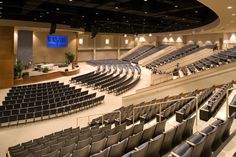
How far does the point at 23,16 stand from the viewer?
54.4 feet

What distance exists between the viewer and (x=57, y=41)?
27.3 meters

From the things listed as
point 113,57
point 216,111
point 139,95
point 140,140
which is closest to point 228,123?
point 140,140

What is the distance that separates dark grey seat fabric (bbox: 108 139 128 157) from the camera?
430 cm

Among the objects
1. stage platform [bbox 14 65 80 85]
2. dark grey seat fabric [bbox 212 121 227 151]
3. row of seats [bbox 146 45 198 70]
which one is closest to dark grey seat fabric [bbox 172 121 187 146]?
dark grey seat fabric [bbox 212 121 227 151]

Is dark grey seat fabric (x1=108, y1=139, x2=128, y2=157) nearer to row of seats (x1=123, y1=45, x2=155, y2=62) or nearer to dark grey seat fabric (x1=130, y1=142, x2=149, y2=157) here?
dark grey seat fabric (x1=130, y1=142, x2=149, y2=157)

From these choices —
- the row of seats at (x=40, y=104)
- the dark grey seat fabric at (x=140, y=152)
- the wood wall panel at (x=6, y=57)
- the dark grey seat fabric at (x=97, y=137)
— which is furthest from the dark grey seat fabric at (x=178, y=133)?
the wood wall panel at (x=6, y=57)

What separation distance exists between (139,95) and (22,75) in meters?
9.86

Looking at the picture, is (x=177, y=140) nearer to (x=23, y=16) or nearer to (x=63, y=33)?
(x=23, y=16)

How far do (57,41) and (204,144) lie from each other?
83.2 ft

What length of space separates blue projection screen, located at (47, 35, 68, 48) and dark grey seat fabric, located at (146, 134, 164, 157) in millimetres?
24581

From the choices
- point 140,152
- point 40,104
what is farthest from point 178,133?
point 40,104

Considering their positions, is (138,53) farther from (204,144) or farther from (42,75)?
(204,144)

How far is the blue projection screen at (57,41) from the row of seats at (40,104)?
40.7ft

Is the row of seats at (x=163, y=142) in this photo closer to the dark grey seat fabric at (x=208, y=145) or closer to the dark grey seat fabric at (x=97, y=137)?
the dark grey seat fabric at (x=208, y=145)
